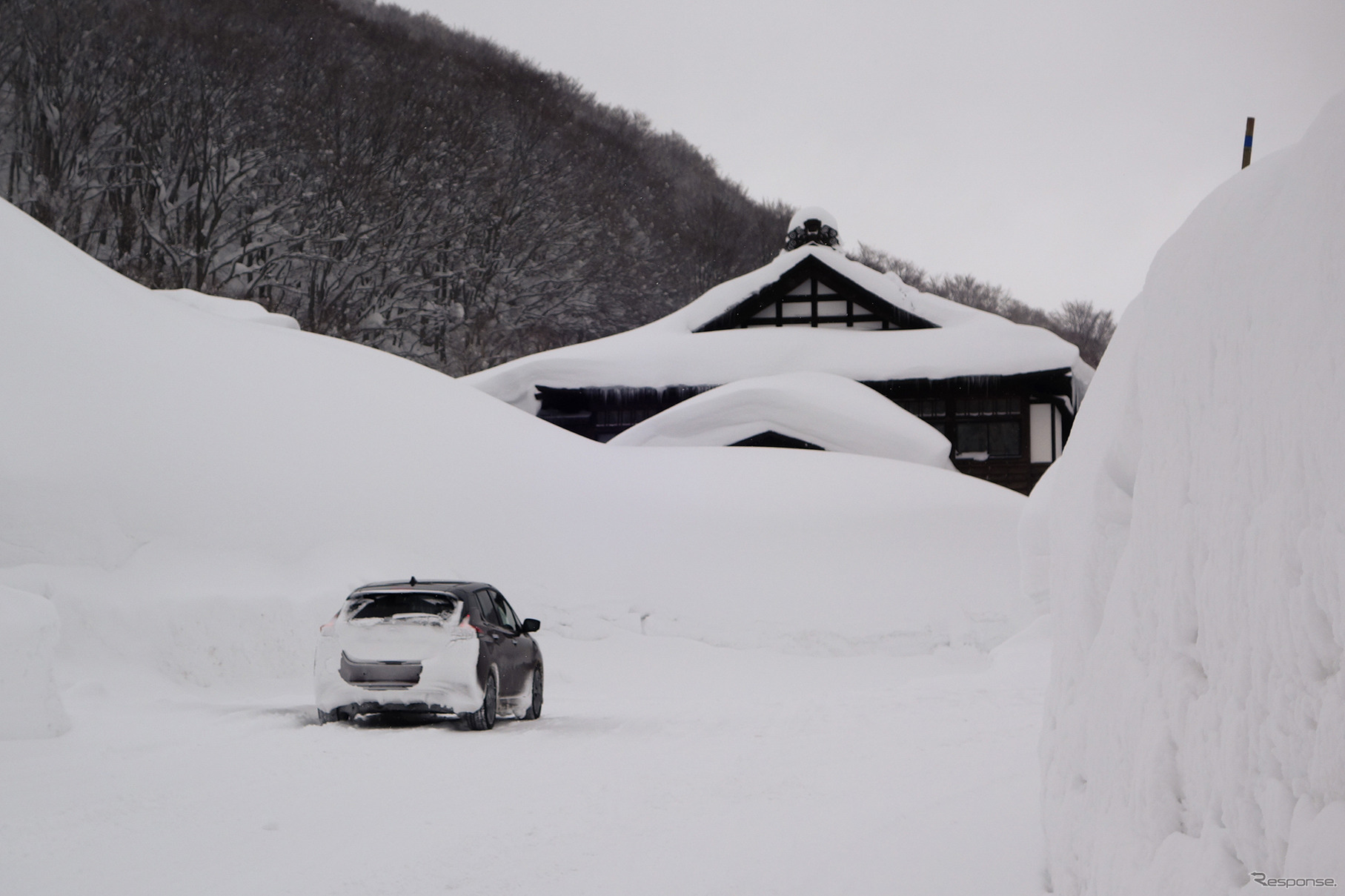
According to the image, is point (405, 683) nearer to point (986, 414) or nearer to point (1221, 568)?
point (1221, 568)

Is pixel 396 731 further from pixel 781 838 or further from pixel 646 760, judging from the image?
pixel 781 838

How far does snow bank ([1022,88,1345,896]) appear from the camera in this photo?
90.4 inches

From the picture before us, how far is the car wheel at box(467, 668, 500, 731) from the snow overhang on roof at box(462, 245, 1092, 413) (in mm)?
17232

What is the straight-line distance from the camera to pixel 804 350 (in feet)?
88.7

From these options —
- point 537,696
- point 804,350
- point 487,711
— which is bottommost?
point 537,696

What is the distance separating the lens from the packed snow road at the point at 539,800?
4.68 meters

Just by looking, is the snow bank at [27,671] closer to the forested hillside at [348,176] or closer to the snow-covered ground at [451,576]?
the snow-covered ground at [451,576]

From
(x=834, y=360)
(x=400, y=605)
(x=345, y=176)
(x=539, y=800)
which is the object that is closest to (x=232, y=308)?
(x=834, y=360)

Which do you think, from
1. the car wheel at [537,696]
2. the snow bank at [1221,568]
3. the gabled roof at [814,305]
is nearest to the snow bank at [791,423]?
the gabled roof at [814,305]

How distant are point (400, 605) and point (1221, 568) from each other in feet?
26.3

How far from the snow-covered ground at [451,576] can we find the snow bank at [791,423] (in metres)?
2.03

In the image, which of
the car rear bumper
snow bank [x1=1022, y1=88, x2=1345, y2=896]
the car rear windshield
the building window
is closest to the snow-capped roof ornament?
the building window

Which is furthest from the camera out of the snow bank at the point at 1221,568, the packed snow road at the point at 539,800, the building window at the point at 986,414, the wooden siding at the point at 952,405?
the building window at the point at 986,414

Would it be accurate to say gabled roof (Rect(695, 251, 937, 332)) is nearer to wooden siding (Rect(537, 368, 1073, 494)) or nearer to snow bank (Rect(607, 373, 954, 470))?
wooden siding (Rect(537, 368, 1073, 494))
